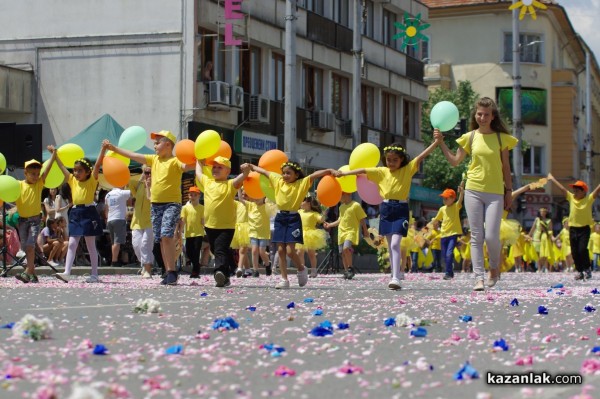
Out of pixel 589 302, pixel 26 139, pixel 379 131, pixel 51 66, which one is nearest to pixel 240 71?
pixel 51 66

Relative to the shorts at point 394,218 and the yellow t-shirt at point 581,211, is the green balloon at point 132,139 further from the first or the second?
the yellow t-shirt at point 581,211

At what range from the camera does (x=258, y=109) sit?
37500mm

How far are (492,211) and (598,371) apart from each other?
7.73m

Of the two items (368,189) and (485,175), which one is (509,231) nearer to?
(368,189)

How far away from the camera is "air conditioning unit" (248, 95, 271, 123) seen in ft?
123

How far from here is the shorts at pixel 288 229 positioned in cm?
1577

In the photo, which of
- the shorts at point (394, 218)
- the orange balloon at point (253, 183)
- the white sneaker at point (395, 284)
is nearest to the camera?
the white sneaker at point (395, 284)

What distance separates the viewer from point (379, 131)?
162 ft

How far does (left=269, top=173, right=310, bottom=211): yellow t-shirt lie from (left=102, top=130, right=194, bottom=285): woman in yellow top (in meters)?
1.23

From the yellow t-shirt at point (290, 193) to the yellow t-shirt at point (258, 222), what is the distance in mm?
Answer: 7720

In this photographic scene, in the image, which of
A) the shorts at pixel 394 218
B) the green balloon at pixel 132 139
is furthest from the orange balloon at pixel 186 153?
the shorts at pixel 394 218

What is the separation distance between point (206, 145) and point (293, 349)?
8205 mm

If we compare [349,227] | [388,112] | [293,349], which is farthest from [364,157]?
[388,112]

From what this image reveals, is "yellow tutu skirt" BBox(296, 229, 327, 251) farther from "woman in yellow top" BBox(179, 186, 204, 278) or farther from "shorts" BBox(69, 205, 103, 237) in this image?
"shorts" BBox(69, 205, 103, 237)
